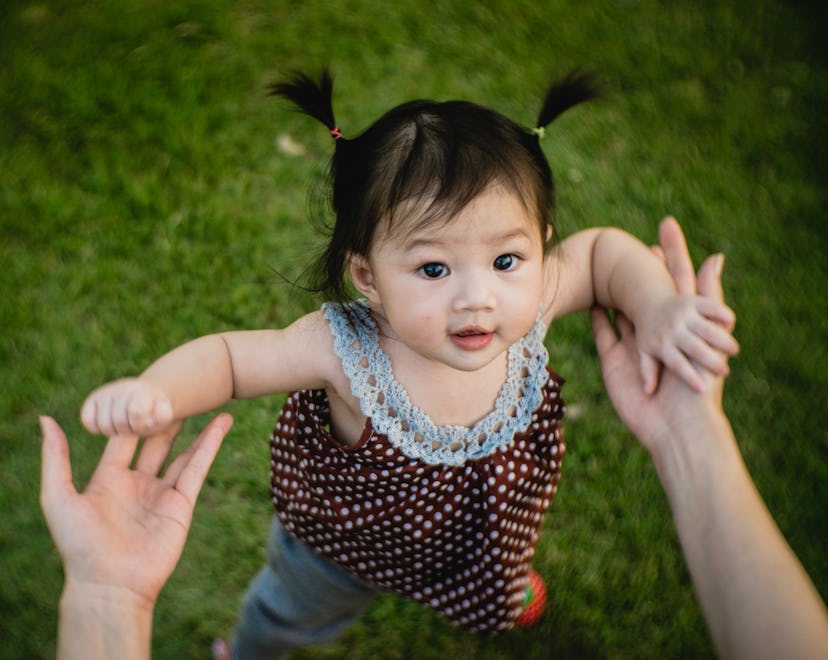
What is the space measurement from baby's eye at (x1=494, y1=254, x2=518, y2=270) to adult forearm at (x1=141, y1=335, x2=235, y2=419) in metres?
0.61

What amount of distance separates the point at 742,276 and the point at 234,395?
95.9 inches

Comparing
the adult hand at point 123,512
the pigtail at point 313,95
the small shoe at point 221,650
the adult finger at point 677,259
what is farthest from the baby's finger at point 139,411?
the small shoe at point 221,650

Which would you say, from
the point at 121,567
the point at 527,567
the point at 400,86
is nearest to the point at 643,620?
the point at 527,567

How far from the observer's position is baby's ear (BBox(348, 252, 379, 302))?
161 cm

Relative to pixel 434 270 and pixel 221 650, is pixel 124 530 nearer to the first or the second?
pixel 434 270

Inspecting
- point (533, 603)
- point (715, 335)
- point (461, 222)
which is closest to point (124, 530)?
point (461, 222)

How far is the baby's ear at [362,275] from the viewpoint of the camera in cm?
161

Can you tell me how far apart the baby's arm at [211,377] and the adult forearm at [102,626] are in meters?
0.30

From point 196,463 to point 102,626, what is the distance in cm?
36

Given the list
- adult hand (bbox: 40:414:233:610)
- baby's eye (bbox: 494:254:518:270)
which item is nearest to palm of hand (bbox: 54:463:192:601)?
adult hand (bbox: 40:414:233:610)

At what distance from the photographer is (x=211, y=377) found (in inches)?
63.8

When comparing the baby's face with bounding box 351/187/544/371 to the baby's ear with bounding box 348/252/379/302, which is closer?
the baby's face with bounding box 351/187/544/371

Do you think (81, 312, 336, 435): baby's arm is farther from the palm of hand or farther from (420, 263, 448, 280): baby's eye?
(420, 263, 448, 280): baby's eye

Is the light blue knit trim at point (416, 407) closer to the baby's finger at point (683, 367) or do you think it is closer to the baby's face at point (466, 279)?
the baby's face at point (466, 279)
